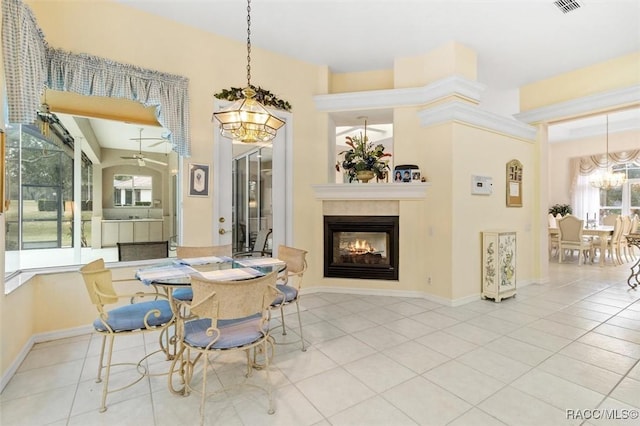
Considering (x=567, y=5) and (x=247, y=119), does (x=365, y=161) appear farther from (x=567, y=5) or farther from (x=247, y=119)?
(x=567, y=5)

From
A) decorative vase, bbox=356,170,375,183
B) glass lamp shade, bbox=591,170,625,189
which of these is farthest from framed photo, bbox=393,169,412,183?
glass lamp shade, bbox=591,170,625,189

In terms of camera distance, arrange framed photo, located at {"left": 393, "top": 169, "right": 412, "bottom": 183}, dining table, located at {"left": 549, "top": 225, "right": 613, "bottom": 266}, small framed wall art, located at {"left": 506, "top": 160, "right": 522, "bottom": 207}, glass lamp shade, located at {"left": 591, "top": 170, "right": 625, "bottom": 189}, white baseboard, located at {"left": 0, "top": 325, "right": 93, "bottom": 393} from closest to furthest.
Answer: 1. white baseboard, located at {"left": 0, "top": 325, "right": 93, "bottom": 393}
2. framed photo, located at {"left": 393, "top": 169, "right": 412, "bottom": 183}
3. small framed wall art, located at {"left": 506, "top": 160, "right": 522, "bottom": 207}
4. dining table, located at {"left": 549, "top": 225, "right": 613, "bottom": 266}
5. glass lamp shade, located at {"left": 591, "top": 170, "right": 625, "bottom": 189}

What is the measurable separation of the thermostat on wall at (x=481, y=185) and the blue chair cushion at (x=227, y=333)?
339 centimetres

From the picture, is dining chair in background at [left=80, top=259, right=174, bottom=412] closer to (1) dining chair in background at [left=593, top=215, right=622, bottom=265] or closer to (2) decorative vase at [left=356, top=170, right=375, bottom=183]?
(2) decorative vase at [left=356, top=170, right=375, bottom=183]

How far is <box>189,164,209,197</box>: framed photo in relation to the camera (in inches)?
143

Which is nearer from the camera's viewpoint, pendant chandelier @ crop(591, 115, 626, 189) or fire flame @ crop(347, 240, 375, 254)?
fire flame @ crop(347, 240, 375, 254)

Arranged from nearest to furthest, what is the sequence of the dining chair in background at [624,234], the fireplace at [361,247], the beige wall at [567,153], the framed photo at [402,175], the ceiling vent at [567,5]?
the ceiling vent at [567,5] < the framed photo at [402,175] < the fireplace at [361,247] < the dining chair in background at [624,234] < the beige wall at [567,153]

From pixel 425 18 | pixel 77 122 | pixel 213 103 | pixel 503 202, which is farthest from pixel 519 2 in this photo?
pixel 77 122

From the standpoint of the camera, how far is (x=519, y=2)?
10.6 ft

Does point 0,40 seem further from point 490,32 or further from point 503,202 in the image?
point 503,202

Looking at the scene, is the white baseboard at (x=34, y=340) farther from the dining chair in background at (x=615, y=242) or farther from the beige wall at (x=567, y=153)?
the beige wall at (x=567, y=153)

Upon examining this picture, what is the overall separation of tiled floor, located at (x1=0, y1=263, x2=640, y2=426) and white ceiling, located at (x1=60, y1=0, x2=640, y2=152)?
2.59 metres

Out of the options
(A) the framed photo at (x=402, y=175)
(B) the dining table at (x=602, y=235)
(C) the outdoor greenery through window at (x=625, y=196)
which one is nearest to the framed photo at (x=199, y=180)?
(A) the framed photo at (x=402, y=175)

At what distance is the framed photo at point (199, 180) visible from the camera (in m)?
3.62
